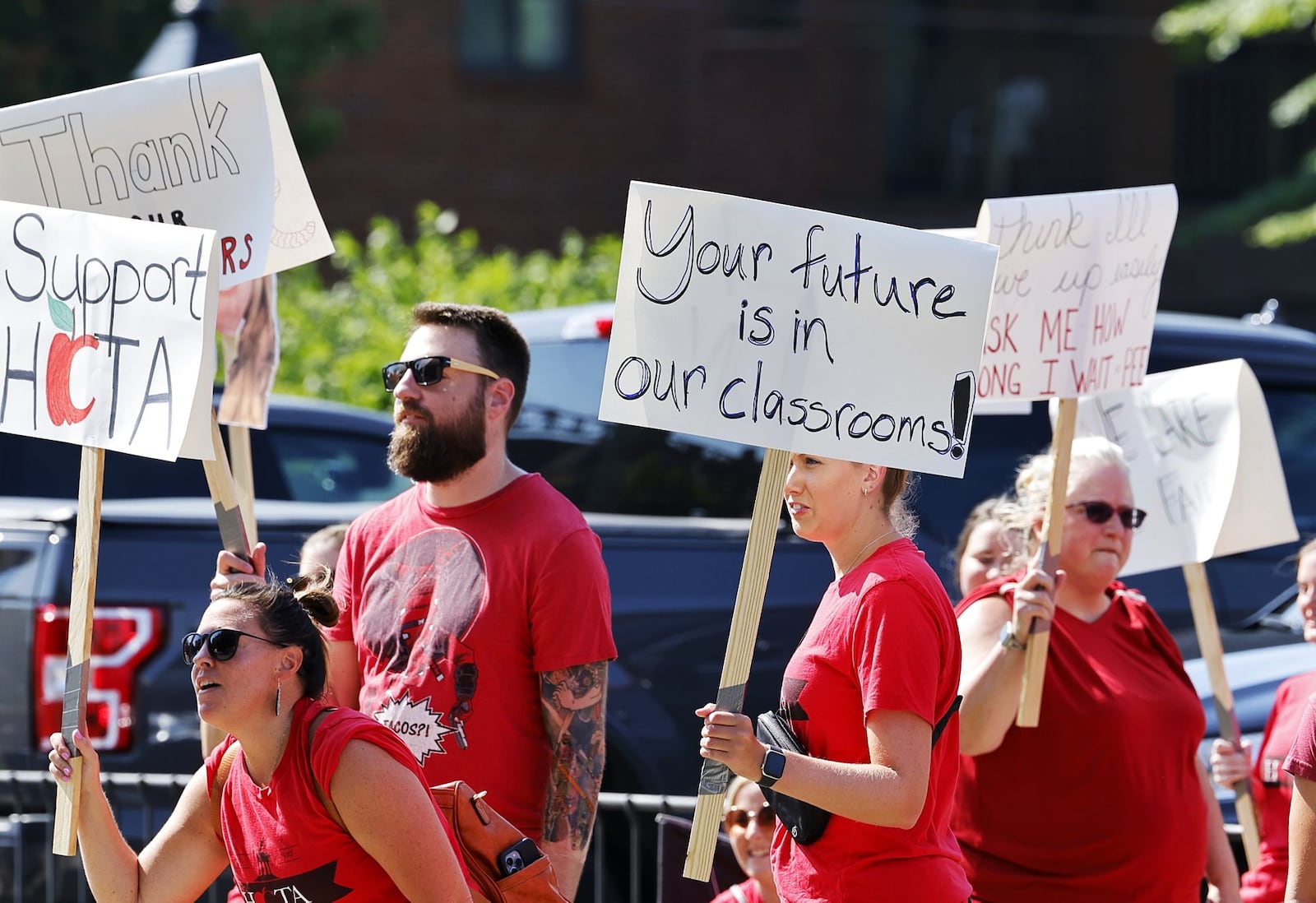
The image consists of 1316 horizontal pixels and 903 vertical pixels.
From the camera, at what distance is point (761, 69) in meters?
18.2

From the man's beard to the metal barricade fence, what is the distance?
1311mm

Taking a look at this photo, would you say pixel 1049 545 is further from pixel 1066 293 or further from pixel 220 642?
pixel 220 642

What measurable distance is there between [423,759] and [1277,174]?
60.9ft

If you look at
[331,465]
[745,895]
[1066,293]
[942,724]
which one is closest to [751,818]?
[745,895]

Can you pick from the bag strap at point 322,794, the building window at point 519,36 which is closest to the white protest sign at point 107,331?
the bag strap at point 322,794

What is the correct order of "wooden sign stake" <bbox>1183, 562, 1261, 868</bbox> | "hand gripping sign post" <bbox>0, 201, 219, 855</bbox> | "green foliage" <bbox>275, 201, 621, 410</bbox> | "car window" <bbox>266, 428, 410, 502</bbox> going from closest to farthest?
1. "hand gripping sign post" <bbox>0, 201, 219, 855</bbox>
2. "wooden sign stake" <bbox>1183, 562, 1261, 868</bbox>
3. "car window" <bbox>266, 428, 410, 502</bbox>
4. "green foliage" <bbox>275, 201, 621, 410</bbox>

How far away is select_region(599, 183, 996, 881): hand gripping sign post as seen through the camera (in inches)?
127

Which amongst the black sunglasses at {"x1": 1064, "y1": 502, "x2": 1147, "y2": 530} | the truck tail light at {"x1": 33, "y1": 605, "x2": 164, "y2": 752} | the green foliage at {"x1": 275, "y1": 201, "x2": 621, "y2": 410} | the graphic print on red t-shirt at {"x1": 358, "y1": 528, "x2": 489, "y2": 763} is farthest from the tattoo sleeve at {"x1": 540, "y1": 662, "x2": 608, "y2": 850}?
the green foliage at {"x1": 275, "y1": 201, "x2": 621, "y2": 410}

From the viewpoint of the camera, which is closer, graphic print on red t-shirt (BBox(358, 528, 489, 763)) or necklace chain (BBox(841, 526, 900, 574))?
necklace chain (BBox(841, 526, 900, 574))

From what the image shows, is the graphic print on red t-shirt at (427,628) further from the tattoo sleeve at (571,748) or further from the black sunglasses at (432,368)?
the black sunglasses at (432,368)

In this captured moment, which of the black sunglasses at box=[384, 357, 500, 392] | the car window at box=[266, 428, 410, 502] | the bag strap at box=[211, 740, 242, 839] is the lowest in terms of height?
the bag strap at box=[211, 740, 242, 839]

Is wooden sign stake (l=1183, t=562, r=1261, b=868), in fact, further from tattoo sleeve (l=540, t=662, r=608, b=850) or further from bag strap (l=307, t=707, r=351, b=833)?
bag strap (l=307, t=707, r=351, b=833)

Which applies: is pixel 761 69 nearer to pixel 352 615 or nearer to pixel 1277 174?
pixel 1277 174

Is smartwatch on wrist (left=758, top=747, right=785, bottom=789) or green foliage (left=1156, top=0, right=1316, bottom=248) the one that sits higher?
green foliage (left=1156, top=0, right=1316, bottom=248)
